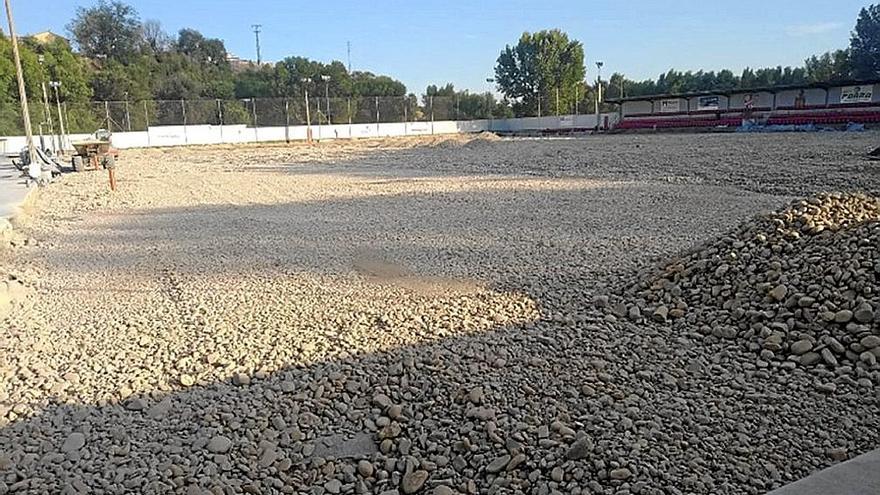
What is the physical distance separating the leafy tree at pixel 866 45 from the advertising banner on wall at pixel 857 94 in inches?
982

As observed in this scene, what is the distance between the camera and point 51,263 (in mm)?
10523

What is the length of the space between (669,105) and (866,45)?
101 ft

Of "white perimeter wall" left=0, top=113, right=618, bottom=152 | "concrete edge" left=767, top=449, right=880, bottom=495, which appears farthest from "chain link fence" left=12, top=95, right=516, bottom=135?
"concrete edge" left=767, top=449, right=880, bottom=495

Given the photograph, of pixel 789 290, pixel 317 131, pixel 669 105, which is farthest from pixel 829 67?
pixel 789 290

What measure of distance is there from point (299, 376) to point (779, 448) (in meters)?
3.51

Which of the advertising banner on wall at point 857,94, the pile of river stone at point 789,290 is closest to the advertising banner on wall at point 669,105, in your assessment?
the advertising banner on wall at point 857,94

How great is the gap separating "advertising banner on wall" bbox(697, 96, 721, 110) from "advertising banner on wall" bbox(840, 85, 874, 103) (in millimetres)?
8905

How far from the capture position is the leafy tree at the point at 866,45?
66.3 metres

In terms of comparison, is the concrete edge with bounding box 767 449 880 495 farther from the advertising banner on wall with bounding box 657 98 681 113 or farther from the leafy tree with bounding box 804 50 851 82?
the leafy tree with bounding box 804 50 851 82

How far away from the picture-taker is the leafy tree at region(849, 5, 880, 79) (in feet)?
218

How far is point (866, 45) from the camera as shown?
7000 centimetres

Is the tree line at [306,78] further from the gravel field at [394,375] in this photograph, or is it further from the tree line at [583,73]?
the gravel field at [394,375]

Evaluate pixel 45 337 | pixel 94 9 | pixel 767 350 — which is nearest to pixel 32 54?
pixel 94 9

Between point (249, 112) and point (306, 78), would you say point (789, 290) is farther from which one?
point (306, 78)
